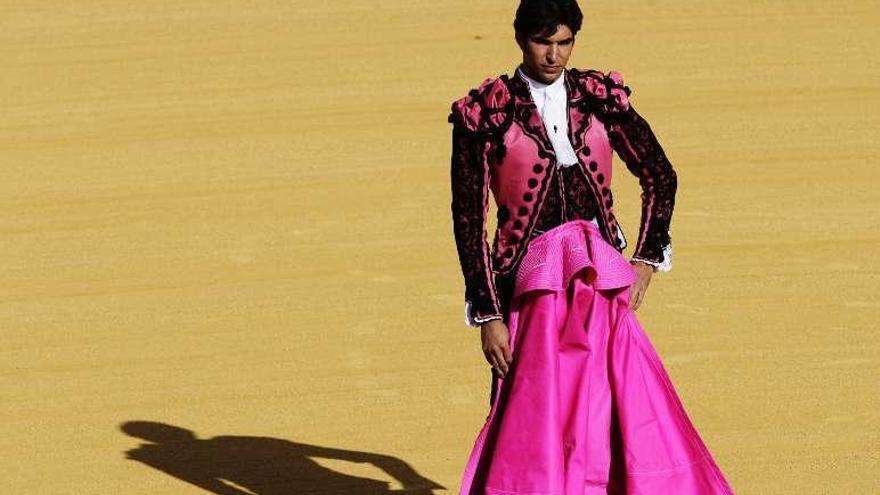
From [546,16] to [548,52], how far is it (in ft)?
0.51

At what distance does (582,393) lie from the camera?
6918mm

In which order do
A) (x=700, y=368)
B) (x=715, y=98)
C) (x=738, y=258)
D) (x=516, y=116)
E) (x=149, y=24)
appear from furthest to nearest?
(x=149, y=24)
(x=715, y=98)
(x=738, y=258)
(x=700, y=368)
(x=516, y=116)

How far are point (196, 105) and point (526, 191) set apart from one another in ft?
27.2

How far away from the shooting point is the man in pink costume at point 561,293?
6.89 m

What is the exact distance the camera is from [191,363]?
10297 millimetres

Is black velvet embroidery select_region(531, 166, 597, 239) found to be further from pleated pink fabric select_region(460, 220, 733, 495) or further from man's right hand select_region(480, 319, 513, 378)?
man's right hand select_region(480, 319, 513, 378)

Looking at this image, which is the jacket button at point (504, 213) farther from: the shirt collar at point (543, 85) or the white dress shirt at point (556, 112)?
the shirt collar at point (543, 85)

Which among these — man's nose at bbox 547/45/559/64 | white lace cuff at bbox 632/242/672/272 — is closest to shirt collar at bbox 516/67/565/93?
man's nose at bbox 547/45/559/64

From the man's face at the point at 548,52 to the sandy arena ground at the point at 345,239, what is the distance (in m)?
2.29

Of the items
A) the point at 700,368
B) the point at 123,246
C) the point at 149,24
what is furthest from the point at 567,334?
the point at 149,24

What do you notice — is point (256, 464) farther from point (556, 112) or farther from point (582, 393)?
point (556, 112)

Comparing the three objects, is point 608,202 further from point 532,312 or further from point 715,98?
point 715,98

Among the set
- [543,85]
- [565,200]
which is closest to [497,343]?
[565,200]

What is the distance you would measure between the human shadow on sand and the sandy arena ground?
18mm
